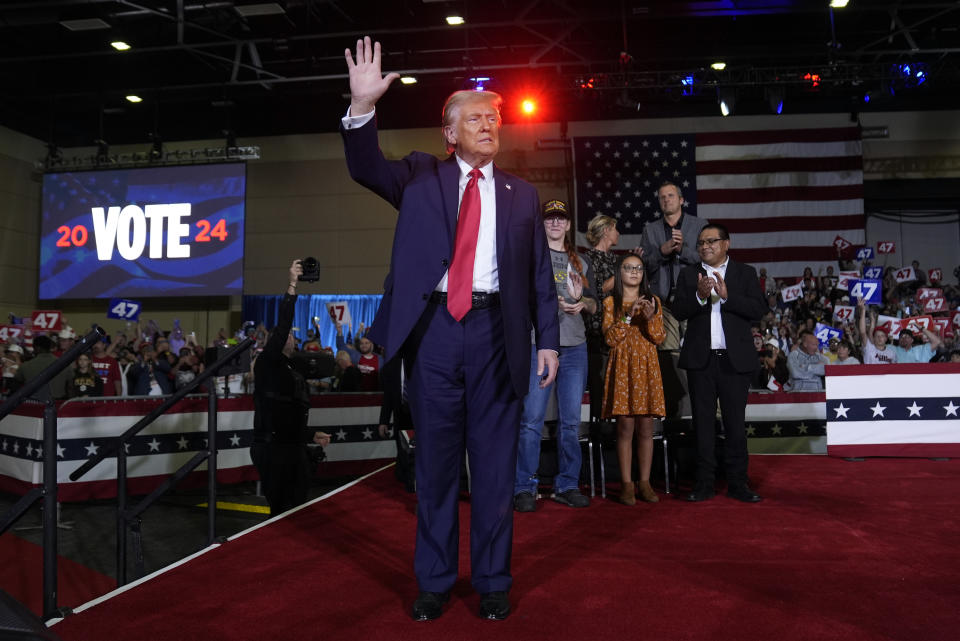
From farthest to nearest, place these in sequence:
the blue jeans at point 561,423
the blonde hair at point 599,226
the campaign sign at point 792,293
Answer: the campaign sign at point 792,293 → the blonde hair at point 599,226 → the blue jeans at point 561,423

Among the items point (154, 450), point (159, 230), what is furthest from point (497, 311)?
point (159, 230)

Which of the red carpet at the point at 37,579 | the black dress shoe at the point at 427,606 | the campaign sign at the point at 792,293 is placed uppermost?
the campaign sign at the point at 792,293

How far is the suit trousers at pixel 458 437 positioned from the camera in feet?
7.79

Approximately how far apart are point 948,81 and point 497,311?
14.2 m

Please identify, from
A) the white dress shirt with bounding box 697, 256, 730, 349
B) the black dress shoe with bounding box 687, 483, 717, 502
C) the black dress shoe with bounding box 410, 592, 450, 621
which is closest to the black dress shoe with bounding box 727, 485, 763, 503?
the black dress shoe with bounding box 687, 483, 717, 502

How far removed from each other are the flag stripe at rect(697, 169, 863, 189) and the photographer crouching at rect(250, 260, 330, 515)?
38.7 feet

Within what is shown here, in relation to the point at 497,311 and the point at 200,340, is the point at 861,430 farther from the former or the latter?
the point at 200,340

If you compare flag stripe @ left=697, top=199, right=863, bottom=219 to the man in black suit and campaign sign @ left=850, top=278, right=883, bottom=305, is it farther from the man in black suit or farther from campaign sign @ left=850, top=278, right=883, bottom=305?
the man in black suit

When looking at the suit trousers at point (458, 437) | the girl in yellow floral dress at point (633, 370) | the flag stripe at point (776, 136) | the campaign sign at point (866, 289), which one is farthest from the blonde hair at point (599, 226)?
the flag stripe at point (776, 136)

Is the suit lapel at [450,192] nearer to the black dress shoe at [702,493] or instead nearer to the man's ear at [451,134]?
the man's ear at [451,134]

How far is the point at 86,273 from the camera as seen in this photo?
1538cm

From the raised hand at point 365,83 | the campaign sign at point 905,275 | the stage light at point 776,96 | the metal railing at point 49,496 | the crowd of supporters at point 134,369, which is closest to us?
the raised hand at point 365,83

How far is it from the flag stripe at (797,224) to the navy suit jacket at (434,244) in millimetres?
12782

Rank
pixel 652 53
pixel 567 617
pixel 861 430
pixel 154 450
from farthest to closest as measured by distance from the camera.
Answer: pixel 652 53
pixel 154 450
pixel 861 430
pixel 567 617
